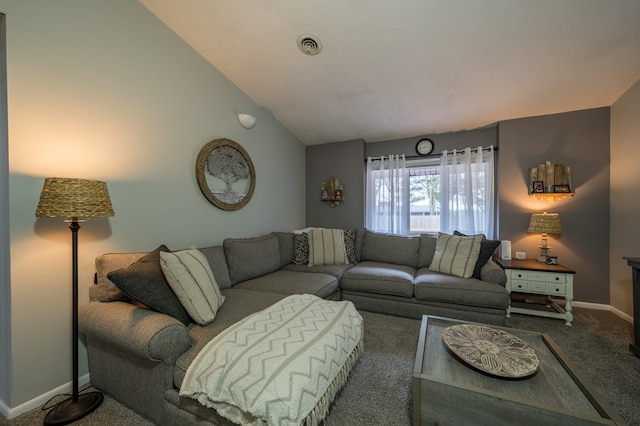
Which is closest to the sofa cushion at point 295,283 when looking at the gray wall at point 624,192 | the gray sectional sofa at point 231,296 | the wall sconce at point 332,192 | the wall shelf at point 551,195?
the gray sectional sofa at point 231,296

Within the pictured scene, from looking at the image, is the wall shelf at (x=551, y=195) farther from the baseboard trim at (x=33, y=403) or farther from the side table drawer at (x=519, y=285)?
the baseboard trim at (x=33, y=403)

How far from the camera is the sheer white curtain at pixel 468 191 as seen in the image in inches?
128

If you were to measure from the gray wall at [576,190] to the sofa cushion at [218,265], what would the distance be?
333cm

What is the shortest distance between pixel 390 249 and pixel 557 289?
5.49 ft

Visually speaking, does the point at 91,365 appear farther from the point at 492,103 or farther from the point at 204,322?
the point at 492,103

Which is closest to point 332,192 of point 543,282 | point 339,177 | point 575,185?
point 339,177

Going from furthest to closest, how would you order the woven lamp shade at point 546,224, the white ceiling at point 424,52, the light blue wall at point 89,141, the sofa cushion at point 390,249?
the sofa cushion at point 390,249 → the woven lamp shade at point 546,224 → the white ceiling at point 424,52 → the light blue wall at point 89,141

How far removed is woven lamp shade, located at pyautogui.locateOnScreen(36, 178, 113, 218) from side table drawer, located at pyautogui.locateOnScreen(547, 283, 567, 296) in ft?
12.5

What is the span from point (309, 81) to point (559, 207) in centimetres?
326

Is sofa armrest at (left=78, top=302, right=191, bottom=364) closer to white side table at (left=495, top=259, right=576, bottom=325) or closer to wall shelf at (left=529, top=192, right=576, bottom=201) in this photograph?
white side table at (left=495, top=259, right=576, bottom=325)

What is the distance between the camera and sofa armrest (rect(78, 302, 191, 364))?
116 cm

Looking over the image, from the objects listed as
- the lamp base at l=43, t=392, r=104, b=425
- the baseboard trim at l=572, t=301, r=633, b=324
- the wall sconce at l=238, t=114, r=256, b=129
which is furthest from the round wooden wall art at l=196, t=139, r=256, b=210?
the baseboard trim at l=572, t=301, r=633, b=324

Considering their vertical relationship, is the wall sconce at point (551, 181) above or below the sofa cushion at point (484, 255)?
above

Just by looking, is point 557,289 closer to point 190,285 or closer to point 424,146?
point 424,146
